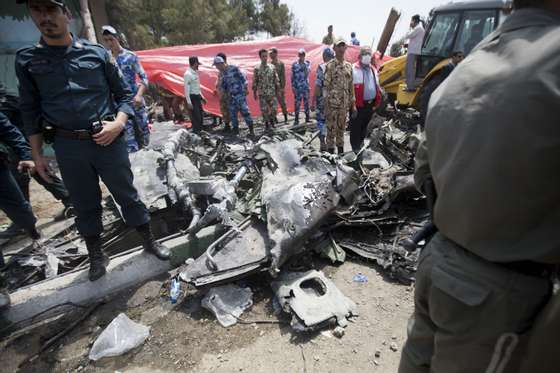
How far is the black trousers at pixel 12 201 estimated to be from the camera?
3.00 m

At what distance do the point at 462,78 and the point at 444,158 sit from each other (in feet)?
0.82

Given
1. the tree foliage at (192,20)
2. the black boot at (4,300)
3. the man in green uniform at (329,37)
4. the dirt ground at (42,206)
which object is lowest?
the dirt ground at (42,206)

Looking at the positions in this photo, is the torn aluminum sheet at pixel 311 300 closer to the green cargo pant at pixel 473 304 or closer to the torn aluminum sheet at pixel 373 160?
the green cargo pant at pixel 473 304

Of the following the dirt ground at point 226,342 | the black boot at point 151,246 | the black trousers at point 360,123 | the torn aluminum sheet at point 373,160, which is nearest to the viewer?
the dirt ground at point 226,342

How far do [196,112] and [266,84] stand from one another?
2.13 meters

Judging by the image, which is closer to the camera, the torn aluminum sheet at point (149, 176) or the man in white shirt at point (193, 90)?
the torn aluminum sheet at point (149, 176)

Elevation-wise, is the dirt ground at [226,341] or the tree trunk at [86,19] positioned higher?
the tree trunk at [86,19]

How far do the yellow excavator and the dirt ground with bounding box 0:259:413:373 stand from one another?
4.13 meters

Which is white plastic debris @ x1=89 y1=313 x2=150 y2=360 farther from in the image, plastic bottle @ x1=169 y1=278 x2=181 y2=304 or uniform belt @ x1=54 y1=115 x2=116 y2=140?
uniform belt @ x1=54 y1=115 x2=116 y2=140

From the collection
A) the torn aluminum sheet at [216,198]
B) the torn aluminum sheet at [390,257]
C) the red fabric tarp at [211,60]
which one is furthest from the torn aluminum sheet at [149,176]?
the red fabric tarp at [211,60]

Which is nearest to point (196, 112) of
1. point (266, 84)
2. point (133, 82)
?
point (266, 84)

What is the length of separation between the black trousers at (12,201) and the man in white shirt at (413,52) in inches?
299

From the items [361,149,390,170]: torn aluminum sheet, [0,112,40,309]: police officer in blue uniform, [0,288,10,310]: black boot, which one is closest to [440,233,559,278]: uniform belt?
[361,149,390,170]: torn aluminum sheet

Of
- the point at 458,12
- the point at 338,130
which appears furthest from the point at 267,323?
the point at 458,12
